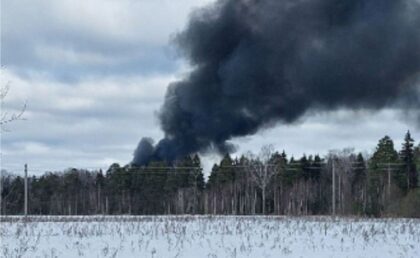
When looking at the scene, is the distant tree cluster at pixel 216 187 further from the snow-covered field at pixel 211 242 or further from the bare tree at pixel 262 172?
the snow-covered field at pixel 211 242

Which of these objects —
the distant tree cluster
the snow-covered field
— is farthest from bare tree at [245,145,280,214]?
the snow-covered field

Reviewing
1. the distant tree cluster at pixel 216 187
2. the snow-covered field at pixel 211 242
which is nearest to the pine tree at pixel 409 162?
Answer: the distant tree cluster at pixel 216 187

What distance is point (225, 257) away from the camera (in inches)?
572

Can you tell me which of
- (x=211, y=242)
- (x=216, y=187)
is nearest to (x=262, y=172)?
(x=216, y=187)

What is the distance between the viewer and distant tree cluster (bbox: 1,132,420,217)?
6184cm

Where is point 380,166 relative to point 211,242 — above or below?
above

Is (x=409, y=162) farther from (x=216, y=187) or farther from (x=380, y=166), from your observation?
(x=216, y=187)

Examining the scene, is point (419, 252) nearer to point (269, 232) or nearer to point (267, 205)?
point (269, 232)

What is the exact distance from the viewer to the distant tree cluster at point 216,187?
61844 millimetres

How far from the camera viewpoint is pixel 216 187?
2680 inches

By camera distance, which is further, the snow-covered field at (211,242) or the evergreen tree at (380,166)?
the evergreen tree at (380,166)

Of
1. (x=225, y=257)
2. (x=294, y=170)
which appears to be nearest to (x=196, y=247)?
(x=225, y=257)

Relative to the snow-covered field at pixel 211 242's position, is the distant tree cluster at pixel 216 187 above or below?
above

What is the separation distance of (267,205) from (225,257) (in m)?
52.4
